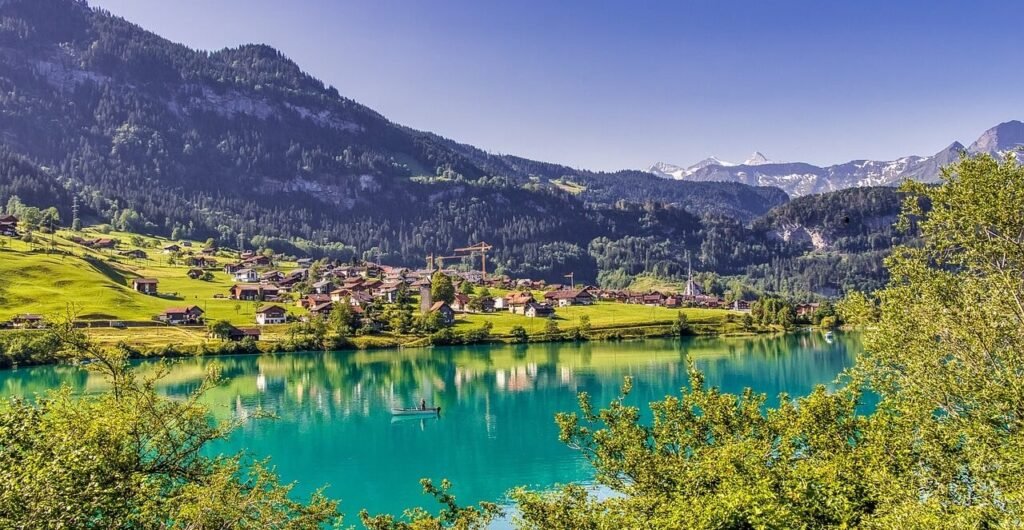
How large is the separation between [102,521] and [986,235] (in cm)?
2368

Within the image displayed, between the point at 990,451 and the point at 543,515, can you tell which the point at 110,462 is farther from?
the point at 990,451

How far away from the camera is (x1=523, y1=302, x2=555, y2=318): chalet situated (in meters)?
143

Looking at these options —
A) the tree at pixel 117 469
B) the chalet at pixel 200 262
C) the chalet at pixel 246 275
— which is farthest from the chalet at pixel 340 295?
the tree at pixel 117 469

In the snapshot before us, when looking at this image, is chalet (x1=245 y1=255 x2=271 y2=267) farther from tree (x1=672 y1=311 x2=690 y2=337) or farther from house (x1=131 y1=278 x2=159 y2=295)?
tree (x1=672 y1=311 x2=690 y2=337)

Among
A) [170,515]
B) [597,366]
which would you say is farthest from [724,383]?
[170,515]

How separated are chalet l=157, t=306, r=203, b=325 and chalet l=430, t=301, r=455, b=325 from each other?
137ft

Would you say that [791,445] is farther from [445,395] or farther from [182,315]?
[182,315]

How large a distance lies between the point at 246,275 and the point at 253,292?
25925 millimetres

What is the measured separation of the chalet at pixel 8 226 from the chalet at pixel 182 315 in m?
60.0

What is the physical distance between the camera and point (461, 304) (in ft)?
474

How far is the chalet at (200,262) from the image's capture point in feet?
564

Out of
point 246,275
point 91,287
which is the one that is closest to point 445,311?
point 246,275

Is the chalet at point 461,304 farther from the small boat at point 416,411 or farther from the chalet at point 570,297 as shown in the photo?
the small boat at point 416,411

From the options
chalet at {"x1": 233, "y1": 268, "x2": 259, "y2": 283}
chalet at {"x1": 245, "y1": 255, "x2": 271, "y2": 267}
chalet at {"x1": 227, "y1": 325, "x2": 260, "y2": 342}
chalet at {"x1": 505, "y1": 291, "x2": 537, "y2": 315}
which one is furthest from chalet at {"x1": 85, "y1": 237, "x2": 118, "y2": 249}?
chalet at {"x1": 505, "y1": 291, "x2": 537, "y2": 315}
